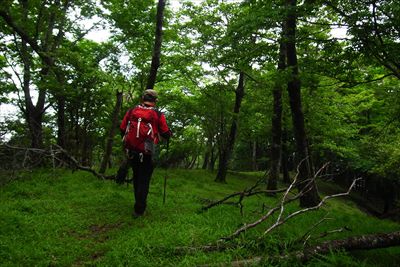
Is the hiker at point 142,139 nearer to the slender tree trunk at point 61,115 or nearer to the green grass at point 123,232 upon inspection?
the green grass at point 123,232

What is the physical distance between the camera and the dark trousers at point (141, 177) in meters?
6.52

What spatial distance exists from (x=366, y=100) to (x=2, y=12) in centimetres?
2547

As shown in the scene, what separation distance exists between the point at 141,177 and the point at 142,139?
76 centimetres

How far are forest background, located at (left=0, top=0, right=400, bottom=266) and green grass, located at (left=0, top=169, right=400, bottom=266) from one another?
1.23 meters

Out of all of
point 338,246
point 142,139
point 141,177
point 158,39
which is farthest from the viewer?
point 158,39

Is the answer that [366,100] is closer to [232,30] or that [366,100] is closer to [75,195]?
[232,30]

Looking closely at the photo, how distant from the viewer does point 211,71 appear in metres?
19.6

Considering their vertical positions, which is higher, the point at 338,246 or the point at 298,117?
the point at 298,117

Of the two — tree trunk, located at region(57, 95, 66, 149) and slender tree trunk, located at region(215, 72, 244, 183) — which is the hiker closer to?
tree trunk, located at region(57, 95, 66, 149)

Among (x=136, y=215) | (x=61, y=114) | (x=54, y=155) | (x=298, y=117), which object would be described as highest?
(x=61, y=114)

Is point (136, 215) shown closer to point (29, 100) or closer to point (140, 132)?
point (140, 132)

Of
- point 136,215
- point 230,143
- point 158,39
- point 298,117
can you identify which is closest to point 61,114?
point 158,39

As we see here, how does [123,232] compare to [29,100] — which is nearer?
[123,232]

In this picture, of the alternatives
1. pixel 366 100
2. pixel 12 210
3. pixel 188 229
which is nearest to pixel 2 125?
pixel 12 210
